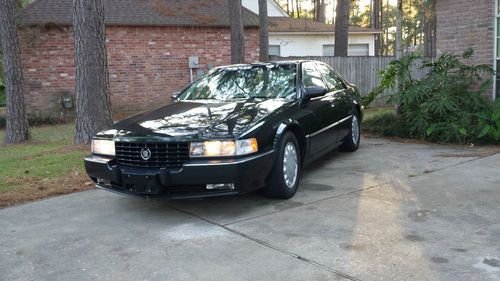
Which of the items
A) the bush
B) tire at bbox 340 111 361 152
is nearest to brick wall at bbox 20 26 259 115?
the bush

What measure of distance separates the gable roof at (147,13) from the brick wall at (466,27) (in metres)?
8.64

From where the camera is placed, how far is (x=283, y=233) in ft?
14.4

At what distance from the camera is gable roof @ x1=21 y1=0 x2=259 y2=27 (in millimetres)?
15586

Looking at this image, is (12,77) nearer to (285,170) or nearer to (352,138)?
(352,138)

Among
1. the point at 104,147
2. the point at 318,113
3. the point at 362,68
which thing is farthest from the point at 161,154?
the point at 362,68

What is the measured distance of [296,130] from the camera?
5.66 metres

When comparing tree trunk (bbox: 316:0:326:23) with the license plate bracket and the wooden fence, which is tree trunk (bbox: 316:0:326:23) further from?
the license plate bracket

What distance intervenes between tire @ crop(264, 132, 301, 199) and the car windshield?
728 mm

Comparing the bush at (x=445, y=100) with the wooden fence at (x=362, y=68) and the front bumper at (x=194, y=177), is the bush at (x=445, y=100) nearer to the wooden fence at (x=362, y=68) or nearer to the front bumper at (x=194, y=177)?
the front bumper at (x=194, y=177)

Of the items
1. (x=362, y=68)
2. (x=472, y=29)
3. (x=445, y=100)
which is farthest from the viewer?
(x=362, y=68)

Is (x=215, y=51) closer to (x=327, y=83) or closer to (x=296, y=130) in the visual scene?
(x=327, y=83)

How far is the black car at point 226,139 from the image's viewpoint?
15.2ft

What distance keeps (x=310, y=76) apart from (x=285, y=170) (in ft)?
5.92

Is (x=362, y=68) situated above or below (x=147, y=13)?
below
